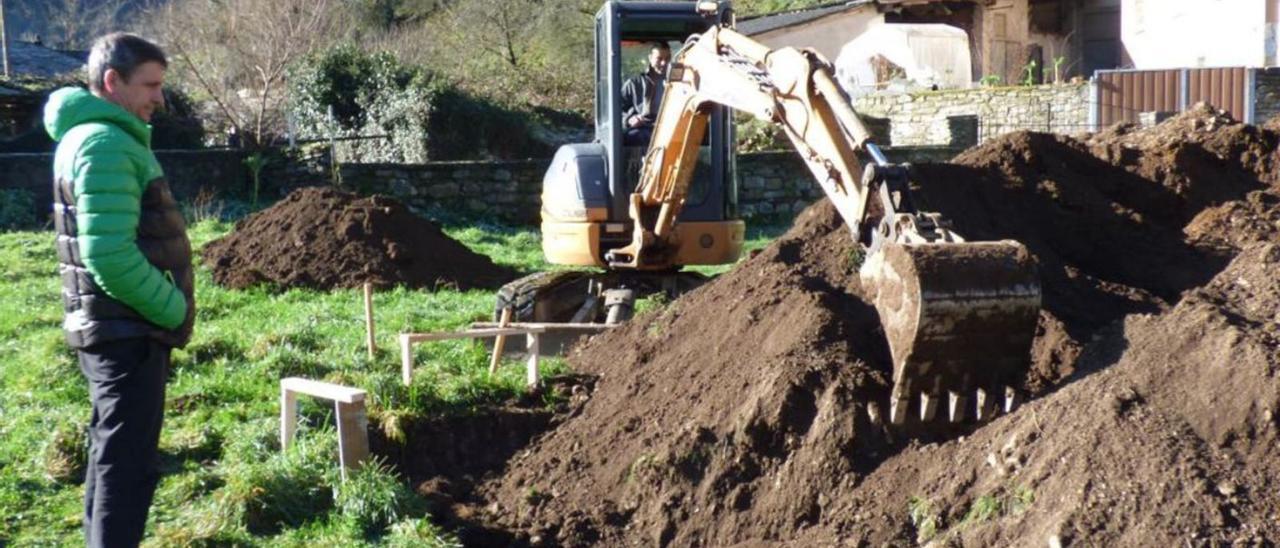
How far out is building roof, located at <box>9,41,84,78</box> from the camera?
109 ft

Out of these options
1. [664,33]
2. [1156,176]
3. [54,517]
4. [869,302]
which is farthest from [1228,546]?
[664,33]

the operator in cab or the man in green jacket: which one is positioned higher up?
the operator in cab

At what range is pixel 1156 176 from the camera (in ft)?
33.9

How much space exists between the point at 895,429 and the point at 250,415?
12.4 ft

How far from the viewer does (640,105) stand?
433 inches

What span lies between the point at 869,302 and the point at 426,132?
63.4ft

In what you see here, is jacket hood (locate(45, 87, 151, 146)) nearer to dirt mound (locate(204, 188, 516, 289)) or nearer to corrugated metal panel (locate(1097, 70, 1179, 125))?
dirt mound (locate(204, 188, 516, 289))

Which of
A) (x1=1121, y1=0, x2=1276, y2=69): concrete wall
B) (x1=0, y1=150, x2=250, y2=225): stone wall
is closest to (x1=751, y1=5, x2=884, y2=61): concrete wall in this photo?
→ (x1=1121, y1=0, x2=1276, y2=69): concrete wall

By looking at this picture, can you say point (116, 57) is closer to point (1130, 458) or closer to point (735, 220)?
point (1130, 458)

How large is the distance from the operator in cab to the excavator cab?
74 mm

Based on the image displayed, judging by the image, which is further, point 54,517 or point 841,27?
point 841,27

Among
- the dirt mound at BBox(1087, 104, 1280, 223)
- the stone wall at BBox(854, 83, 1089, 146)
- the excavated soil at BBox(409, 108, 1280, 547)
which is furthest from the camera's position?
the stone wall at BBox(854, 83, 1089, 146)

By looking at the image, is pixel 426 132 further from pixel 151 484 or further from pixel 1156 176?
pixel 151 484

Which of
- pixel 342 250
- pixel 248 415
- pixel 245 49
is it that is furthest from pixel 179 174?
pixel 248 415
